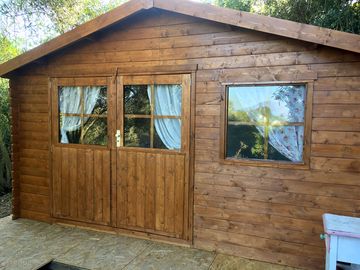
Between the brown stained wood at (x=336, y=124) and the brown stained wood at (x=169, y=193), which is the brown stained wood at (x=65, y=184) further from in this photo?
the brown stained wood at (x=336, y=124)

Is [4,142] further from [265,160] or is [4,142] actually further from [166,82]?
[265,160]

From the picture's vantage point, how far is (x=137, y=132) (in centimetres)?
353

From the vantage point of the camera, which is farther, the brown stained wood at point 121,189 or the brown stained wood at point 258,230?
the brown stained wood at point 121,189

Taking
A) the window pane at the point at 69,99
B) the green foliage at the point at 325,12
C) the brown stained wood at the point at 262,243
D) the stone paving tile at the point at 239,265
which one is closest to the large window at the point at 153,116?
the window pane at the point at 69,99

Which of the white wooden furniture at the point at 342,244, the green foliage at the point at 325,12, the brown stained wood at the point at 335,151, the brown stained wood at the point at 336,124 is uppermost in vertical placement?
the green foliage at the point at 325,12

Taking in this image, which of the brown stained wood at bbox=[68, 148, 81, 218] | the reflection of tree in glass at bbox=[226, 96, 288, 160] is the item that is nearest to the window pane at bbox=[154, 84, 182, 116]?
the reflection of tree in glass at bbox=[226, 96, 288, 160]

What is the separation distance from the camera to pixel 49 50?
3.60m

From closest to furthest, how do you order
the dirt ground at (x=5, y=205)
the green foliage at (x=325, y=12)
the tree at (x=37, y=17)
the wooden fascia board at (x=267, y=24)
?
the wooden fascia board at (x=267, y=24) < the dirt ground at (x=5, y=205) < the green foliage at (x=325, y=12) < the tree at (x=37, y=17)

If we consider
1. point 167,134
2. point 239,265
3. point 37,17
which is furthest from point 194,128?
point 37,17

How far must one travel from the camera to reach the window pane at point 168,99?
330 centimetres

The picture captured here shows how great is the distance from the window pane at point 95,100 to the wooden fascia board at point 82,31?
0.62 m

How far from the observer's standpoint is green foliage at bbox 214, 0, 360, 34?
4766mm

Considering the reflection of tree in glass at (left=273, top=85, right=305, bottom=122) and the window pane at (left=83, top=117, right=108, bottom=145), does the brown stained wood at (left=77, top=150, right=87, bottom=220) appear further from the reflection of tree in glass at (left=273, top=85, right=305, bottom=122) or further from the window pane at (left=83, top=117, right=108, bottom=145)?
the reflection of tree in glass at (left=273, top=85, right=305, bottom=122)

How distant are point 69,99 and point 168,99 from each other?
1432 millimetres
